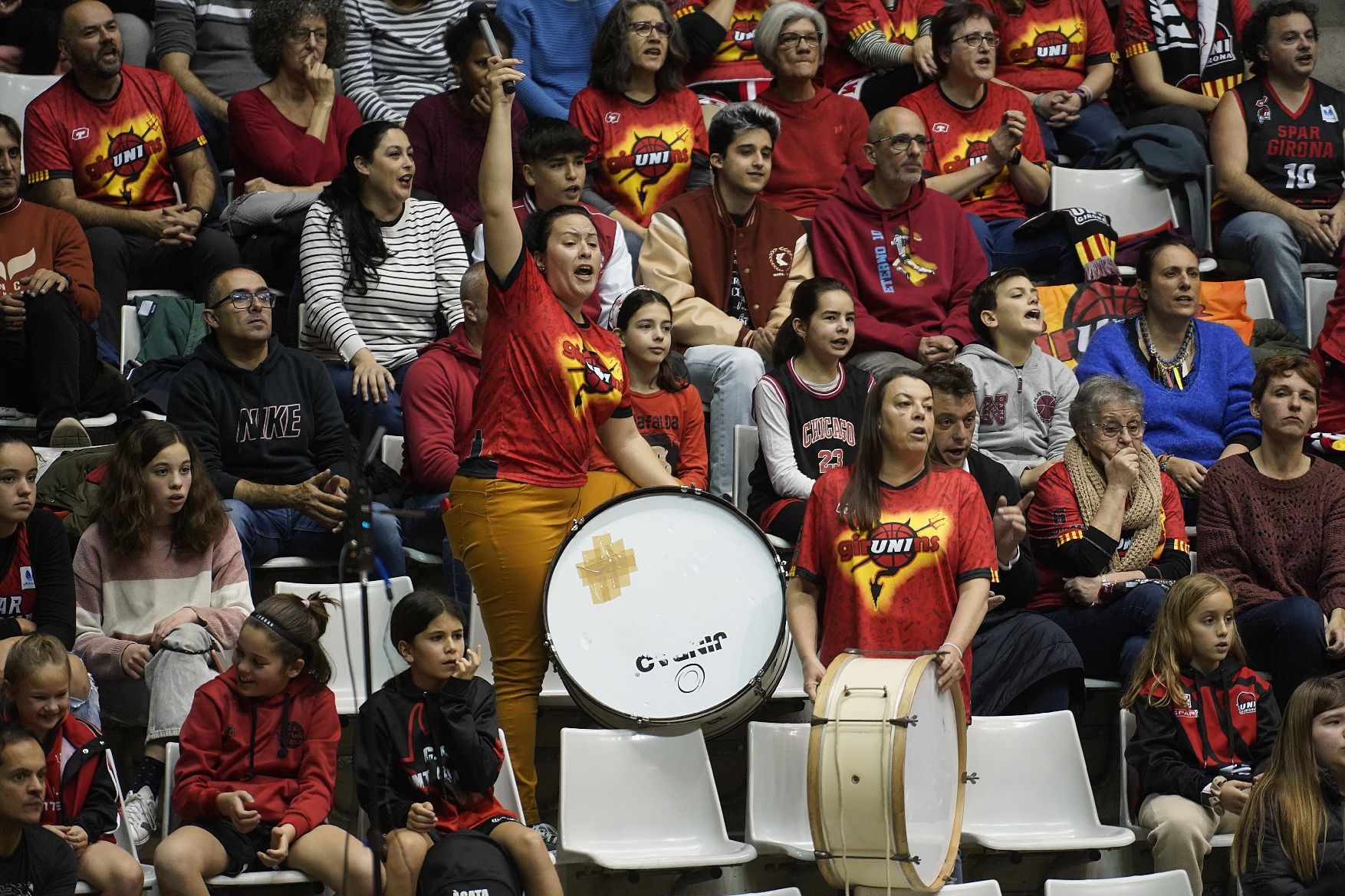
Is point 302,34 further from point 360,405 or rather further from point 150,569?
point 150,569

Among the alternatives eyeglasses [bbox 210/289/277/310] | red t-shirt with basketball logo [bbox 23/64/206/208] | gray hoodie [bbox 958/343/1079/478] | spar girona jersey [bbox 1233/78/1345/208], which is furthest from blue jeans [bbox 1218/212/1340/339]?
red t-shirt with basketball logo [bbox 23/64/206/208]

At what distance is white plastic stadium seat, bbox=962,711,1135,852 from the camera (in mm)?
4793

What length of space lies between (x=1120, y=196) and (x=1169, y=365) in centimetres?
148

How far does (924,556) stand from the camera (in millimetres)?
4477

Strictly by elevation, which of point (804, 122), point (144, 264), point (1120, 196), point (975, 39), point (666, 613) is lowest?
point (666, 613)

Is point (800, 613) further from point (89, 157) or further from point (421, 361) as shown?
point (89, 157)

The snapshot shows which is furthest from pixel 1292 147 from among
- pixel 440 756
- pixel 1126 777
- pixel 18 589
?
pixel 18 589

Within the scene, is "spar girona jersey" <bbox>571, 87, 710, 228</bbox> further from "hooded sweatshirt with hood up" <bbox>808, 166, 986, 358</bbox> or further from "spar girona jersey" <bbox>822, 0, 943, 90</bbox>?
"spar girona jersey" <bbox>822, 0, 943, 90</bbox>

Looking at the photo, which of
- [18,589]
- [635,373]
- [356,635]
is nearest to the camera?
[18,589]

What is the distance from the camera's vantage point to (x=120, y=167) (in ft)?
21.9

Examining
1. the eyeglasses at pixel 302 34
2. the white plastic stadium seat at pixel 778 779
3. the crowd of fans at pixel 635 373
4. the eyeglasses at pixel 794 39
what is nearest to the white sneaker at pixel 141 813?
the crowd of fans at pixel 635 373

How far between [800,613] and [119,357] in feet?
9.94

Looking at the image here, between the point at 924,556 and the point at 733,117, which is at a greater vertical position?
the point at 733,117

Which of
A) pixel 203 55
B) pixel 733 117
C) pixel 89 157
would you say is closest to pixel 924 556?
pixel 733 117
